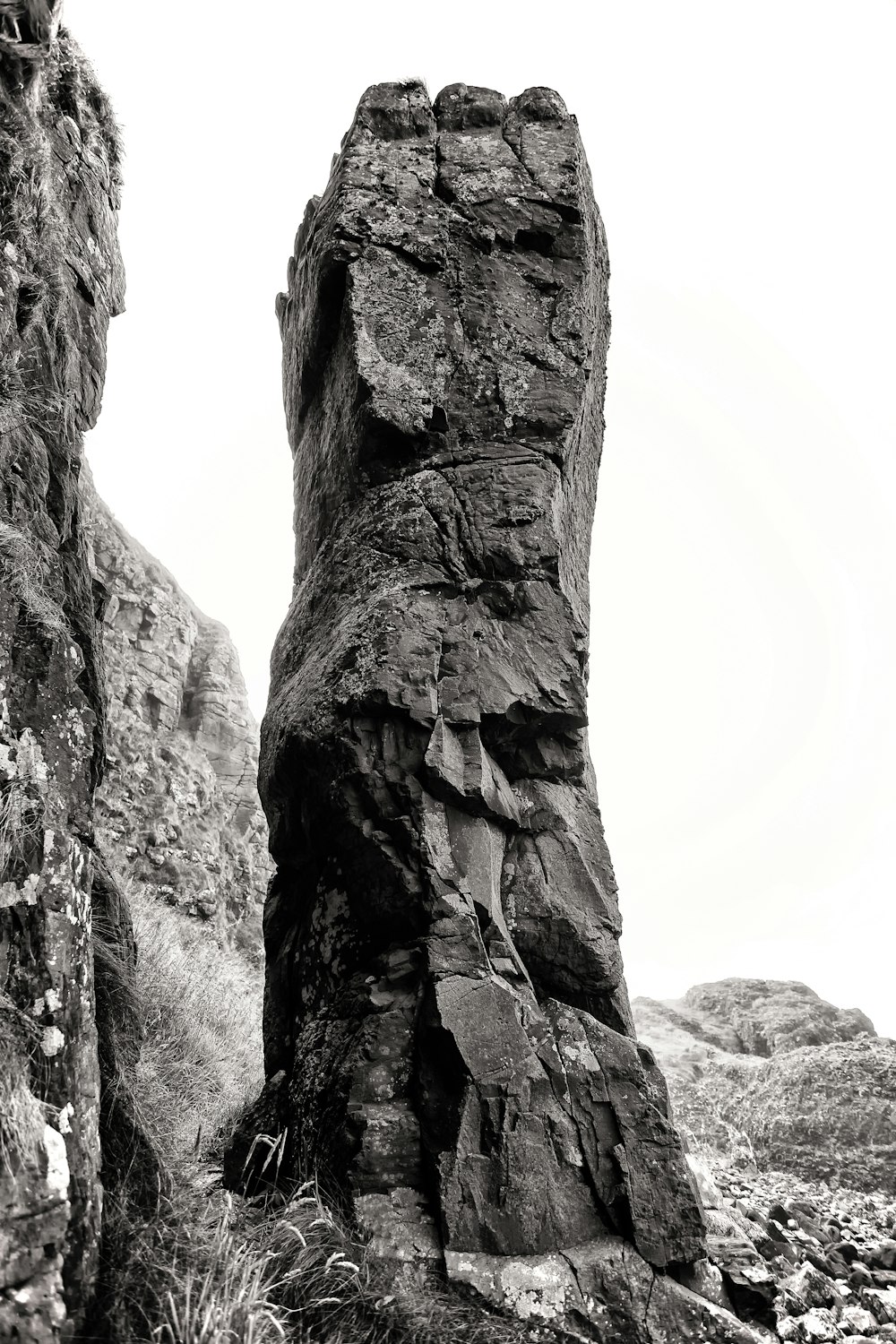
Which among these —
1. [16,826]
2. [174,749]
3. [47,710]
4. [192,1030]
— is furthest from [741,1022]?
[16,826]

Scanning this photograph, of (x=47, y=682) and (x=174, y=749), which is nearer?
(x=47, y=682)

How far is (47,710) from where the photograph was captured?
215 inches

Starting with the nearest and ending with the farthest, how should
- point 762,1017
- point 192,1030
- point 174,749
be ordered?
point 192,1030, point 762,1017, point 174,749

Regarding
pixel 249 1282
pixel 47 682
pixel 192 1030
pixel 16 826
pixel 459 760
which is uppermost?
pixel 459 760

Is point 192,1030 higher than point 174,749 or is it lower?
lower

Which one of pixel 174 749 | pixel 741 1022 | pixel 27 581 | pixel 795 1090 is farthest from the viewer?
pixel 174 749

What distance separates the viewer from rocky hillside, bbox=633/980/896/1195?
9.80 metres

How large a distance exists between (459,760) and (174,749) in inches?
Result: 597

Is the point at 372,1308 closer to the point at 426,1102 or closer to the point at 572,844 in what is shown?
the point at 426,1102

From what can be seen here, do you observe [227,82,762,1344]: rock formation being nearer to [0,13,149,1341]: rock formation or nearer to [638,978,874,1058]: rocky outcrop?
[0,13,149,1341]: rock formation

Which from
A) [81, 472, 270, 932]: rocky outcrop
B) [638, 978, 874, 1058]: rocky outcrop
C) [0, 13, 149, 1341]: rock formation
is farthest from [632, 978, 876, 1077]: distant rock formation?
[0, 13, 149, 1341]: rock formation

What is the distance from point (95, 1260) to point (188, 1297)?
520mm

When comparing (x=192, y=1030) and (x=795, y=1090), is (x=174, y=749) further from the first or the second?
(x=795, y=1090)

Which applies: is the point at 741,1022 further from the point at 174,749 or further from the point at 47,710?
the point at 47,710
